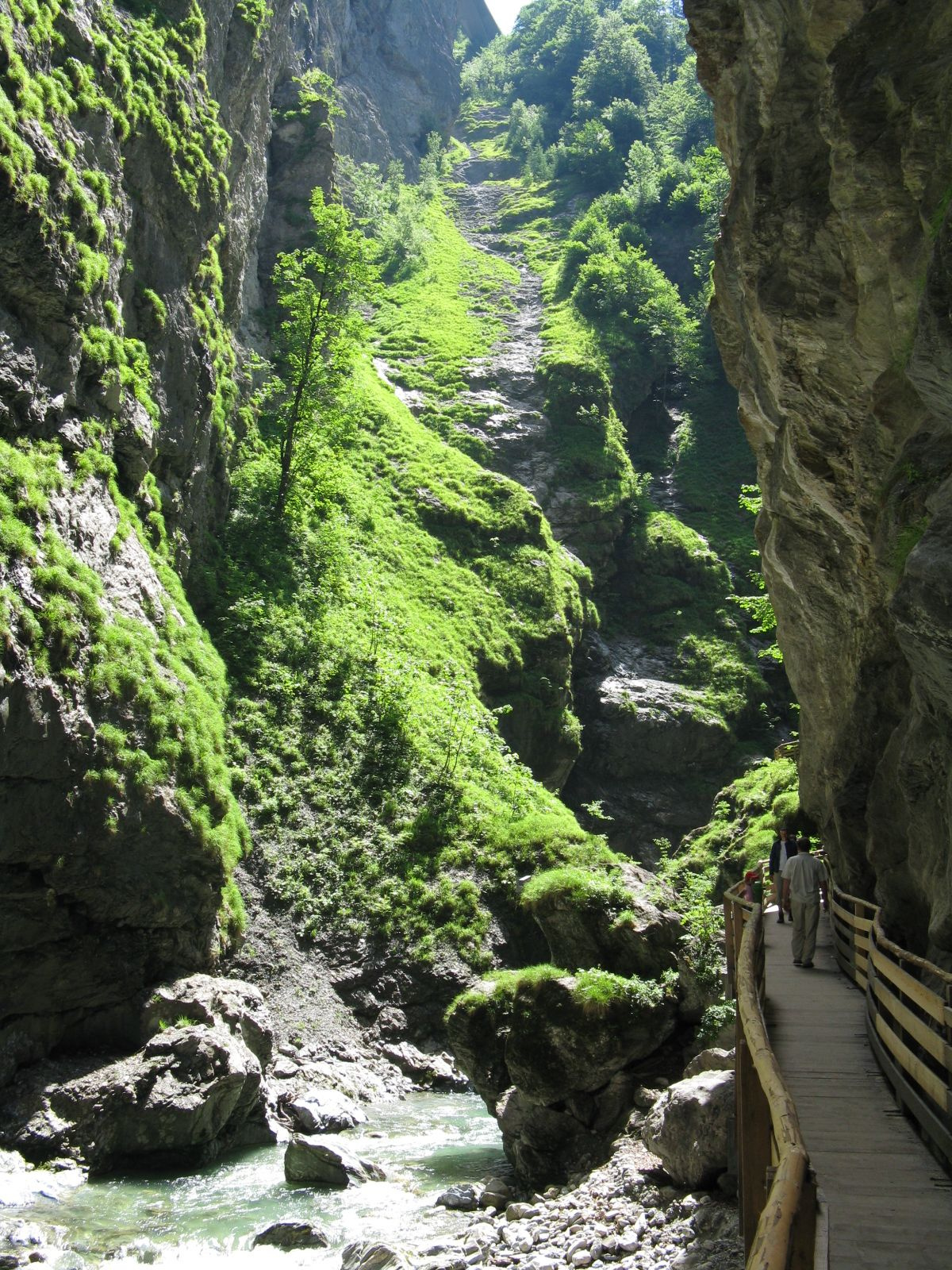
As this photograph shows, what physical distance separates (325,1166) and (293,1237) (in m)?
2.65

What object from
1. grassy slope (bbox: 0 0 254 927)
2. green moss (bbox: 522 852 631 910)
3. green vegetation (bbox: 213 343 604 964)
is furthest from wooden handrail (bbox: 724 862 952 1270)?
green vegetation (bbox: 213 343 604 964)

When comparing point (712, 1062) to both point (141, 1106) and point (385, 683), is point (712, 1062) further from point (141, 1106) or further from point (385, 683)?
point (385, 683)

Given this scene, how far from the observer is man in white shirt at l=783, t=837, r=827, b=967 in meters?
14.2

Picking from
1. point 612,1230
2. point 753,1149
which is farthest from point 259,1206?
point 753,1149

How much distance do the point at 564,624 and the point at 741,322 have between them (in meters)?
24.3

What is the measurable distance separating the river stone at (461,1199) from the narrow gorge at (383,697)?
0.07 meters

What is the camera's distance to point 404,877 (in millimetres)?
27344

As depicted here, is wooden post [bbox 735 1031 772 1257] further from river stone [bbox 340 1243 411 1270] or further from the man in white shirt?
the man in white shirt

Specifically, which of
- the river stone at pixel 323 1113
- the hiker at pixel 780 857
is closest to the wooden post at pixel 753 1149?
the hiker at pixel 780 857

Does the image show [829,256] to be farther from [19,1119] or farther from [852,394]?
[19,1119]

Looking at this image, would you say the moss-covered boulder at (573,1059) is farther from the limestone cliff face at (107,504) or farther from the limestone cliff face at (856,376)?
the limestone cliff face at (107,504)

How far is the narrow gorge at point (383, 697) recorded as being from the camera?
13336mm

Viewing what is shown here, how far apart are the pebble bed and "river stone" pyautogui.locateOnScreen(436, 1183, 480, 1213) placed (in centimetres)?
72

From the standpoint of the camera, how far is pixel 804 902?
1427 cm
